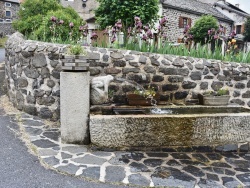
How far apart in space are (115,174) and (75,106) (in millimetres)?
1179

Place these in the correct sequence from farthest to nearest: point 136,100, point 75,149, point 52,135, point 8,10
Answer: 1. point 8,10
2. point 136,100
3. point 52,135
4. point 75,149

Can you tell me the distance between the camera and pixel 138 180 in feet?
9.19

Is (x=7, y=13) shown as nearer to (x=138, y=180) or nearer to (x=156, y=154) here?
(x=156, y=154)

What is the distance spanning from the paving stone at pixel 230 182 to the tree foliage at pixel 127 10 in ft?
22.5

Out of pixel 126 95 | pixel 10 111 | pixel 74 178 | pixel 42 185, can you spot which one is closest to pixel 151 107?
pixel 126 95

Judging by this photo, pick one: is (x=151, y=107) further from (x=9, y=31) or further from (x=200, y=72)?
(x=9, y=31)

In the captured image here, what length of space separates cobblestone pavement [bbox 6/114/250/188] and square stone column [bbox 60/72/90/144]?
0.53 feet

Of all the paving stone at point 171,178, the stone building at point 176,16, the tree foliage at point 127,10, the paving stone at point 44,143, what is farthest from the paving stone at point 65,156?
the stone building at point 176,16

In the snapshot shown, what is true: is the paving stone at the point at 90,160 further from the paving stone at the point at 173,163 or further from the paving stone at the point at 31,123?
the paving stone at the point at 31,123

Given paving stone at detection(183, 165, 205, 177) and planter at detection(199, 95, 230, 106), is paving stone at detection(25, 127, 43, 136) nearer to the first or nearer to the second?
paving stone at detection(183, 165, 205, 177)

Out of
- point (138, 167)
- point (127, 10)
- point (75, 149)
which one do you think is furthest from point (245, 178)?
point (127, 10)

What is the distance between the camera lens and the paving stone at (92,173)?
284 centimetres

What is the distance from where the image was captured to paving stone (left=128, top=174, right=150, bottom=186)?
2.75 m

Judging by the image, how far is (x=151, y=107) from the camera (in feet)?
13.8
